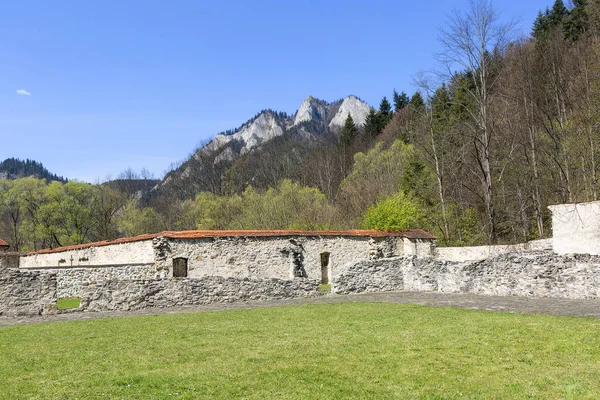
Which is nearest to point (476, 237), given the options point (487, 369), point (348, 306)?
point (348, 306)

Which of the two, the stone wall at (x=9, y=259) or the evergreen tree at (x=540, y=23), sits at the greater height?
the evergreen tree at (x=540, y=23)

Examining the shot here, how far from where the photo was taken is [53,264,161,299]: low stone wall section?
19500 mm

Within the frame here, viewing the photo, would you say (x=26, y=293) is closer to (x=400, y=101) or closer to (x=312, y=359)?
(x=312, y=359)

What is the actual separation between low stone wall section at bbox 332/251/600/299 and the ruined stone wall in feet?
7.25

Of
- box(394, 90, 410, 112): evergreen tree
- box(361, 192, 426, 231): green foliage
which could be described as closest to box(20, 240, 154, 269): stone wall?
box(361, 192, 426, 231): green foliage

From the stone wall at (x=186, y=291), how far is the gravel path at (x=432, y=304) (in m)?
0.47

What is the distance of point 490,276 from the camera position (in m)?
17.2

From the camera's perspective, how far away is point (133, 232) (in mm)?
53562

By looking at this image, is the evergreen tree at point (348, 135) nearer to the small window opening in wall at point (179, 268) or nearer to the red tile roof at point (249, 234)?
the red tile roof at point (249, 234)

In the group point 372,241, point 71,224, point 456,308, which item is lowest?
point 456,308

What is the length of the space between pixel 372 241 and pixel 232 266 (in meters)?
7.50

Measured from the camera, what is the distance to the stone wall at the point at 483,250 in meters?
22.2

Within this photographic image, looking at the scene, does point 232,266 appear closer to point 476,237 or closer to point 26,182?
point 476,237

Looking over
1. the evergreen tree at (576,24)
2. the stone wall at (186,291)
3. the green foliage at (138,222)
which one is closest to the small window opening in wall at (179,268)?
the stone wall at (186,291)
